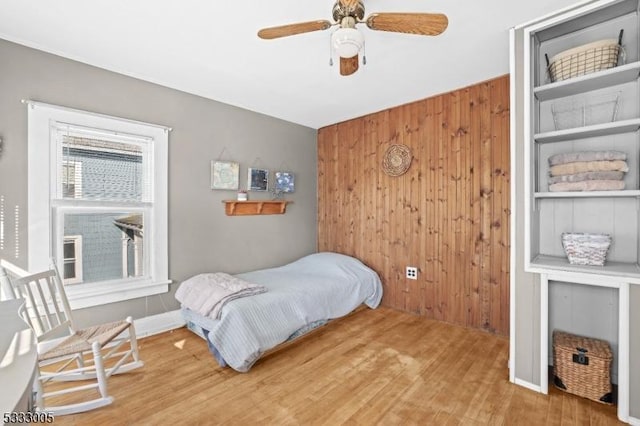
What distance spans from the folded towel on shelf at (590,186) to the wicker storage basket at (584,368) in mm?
1006

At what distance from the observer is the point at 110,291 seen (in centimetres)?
263

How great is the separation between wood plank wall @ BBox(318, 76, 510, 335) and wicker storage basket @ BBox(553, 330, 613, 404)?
81 cm

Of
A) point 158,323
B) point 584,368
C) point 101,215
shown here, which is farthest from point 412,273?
point 101,215

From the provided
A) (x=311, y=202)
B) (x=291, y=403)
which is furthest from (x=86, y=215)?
(x=311, y=202)

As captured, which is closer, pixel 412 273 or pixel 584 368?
pixel 584 368

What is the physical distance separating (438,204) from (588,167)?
1404 millimetres

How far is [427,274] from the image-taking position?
3330mm

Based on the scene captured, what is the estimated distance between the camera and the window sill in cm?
248

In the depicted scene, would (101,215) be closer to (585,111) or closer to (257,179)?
(257,179)

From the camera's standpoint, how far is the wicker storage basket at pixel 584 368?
1812 mm

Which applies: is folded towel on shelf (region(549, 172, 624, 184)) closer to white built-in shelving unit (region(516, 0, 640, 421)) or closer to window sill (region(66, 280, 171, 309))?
white built-in shelving unit (region(516, 0, 640, 421))

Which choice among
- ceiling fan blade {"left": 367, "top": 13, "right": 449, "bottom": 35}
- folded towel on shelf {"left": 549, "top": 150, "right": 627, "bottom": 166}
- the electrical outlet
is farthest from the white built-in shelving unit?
the electrical outlet

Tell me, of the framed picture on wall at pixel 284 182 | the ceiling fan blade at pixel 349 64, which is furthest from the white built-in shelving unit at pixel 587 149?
the framed picture on wall at pixel 284 182

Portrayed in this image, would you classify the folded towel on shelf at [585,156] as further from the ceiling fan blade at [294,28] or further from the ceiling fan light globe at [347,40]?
the ceiling fan blade at [294,28]
